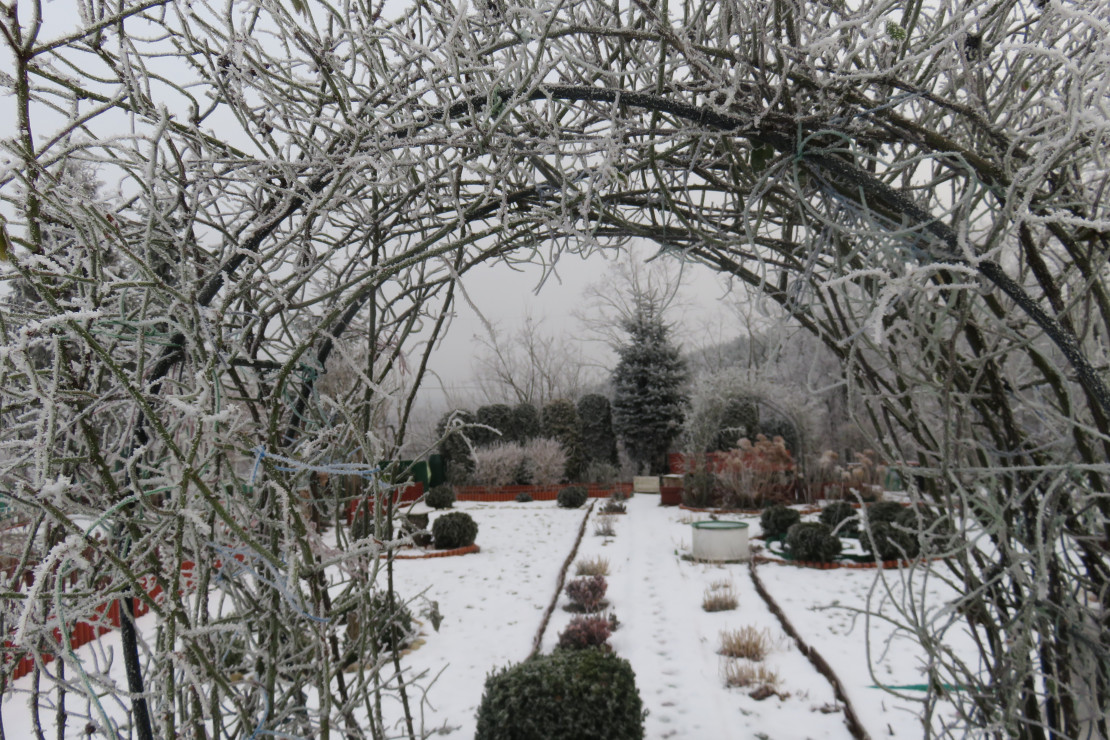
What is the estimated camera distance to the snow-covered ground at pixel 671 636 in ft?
12.3

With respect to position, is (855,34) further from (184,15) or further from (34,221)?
(34,221)

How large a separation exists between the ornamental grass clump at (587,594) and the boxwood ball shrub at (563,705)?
2.56 meters

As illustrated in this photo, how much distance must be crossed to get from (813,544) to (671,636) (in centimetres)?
270

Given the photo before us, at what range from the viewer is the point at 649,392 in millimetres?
15414

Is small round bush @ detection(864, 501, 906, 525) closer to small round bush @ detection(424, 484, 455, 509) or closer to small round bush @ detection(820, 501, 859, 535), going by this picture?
small round bush @ detection(820, 501, 859, 535)

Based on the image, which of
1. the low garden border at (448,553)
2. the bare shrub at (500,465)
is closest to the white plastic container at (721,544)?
the low garden border at (448,553)

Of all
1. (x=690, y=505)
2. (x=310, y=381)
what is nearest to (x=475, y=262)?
(x=310, y=381)

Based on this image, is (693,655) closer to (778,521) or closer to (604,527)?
(778,521)

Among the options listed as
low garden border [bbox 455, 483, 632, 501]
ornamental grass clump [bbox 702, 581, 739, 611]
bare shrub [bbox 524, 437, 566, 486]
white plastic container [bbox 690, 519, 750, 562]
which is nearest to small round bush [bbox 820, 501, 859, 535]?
white plastic container [bbox 690, 519, 750, 562]

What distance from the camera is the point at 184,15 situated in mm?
1167

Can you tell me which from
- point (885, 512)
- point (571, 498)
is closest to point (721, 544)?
point (885, 512)

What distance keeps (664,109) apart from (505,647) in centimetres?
472

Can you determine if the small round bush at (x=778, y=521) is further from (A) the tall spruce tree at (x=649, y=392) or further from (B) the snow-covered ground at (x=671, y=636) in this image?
(A) the tall spruce tree at (x=649, y=392)

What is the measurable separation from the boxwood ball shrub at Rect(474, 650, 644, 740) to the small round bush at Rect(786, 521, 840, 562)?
4.48 meters
